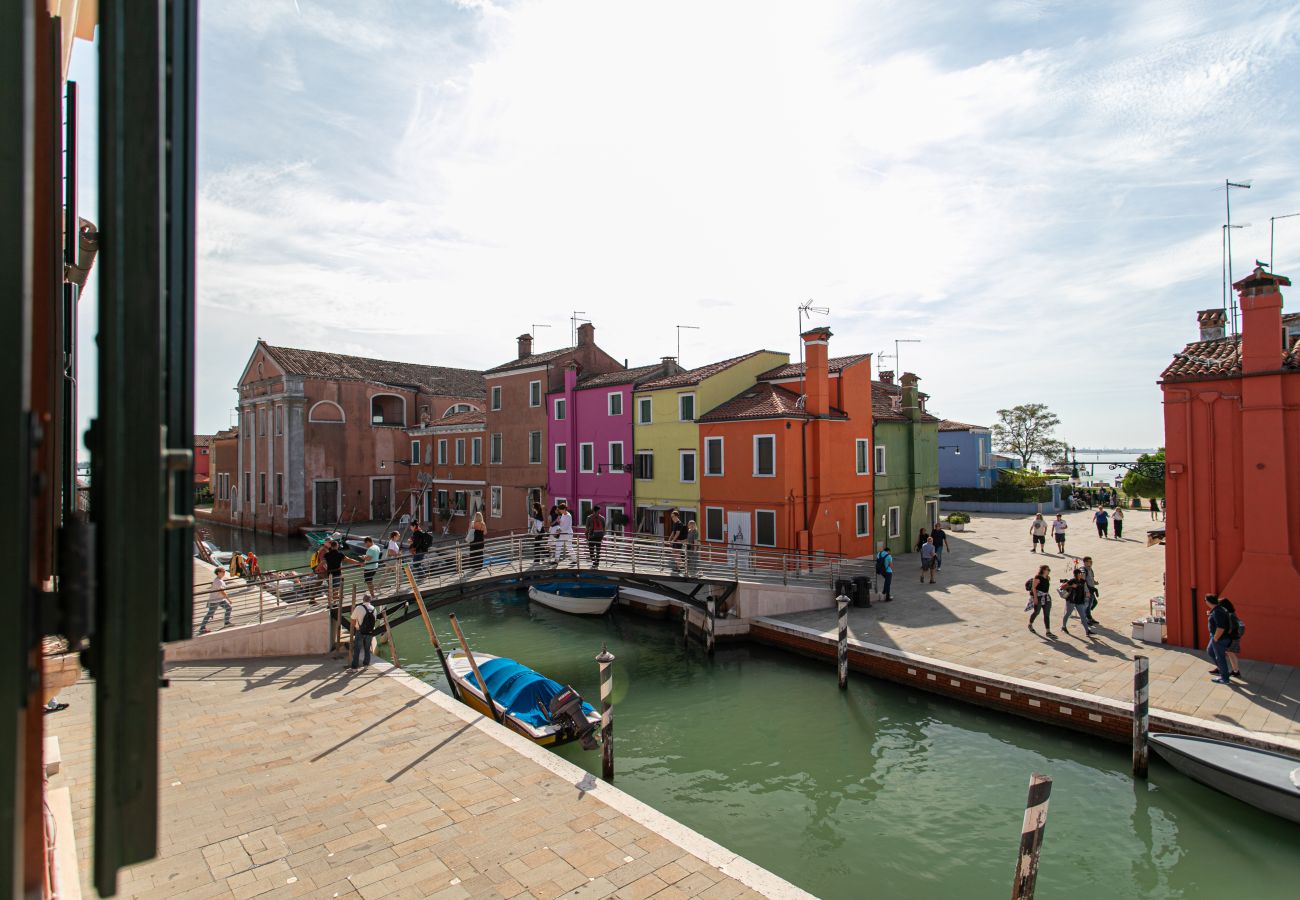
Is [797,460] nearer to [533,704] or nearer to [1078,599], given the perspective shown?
[1078,599]

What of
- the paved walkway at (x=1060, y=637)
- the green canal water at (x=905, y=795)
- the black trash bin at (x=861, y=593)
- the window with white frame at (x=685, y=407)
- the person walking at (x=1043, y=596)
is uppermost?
the window with white frame at (x=685, y=407)

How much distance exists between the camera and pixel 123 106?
2.01 meters

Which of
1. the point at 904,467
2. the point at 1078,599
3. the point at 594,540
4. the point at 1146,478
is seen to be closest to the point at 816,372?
the point at 904,467

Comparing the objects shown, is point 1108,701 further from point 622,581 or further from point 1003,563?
point 1003,563

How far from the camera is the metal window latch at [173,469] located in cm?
208

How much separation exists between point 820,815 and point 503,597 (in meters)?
17.9

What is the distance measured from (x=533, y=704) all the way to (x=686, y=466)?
14.7 m

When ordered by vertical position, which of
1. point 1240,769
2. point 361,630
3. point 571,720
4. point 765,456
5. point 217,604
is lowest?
point 571,720

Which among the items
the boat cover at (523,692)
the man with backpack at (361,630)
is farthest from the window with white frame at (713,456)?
the man with backpack at (361,630)

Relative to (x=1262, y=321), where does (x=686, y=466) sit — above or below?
below

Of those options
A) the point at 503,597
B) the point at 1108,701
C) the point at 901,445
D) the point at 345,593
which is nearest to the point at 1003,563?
the point at 901,445

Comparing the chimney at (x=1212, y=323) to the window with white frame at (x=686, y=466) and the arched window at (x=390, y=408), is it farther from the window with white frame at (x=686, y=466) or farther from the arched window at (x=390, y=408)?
the arched window at (x=390, y=408)

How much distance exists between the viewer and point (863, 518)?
87.6ft

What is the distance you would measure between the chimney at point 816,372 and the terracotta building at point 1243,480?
34.7 feet
